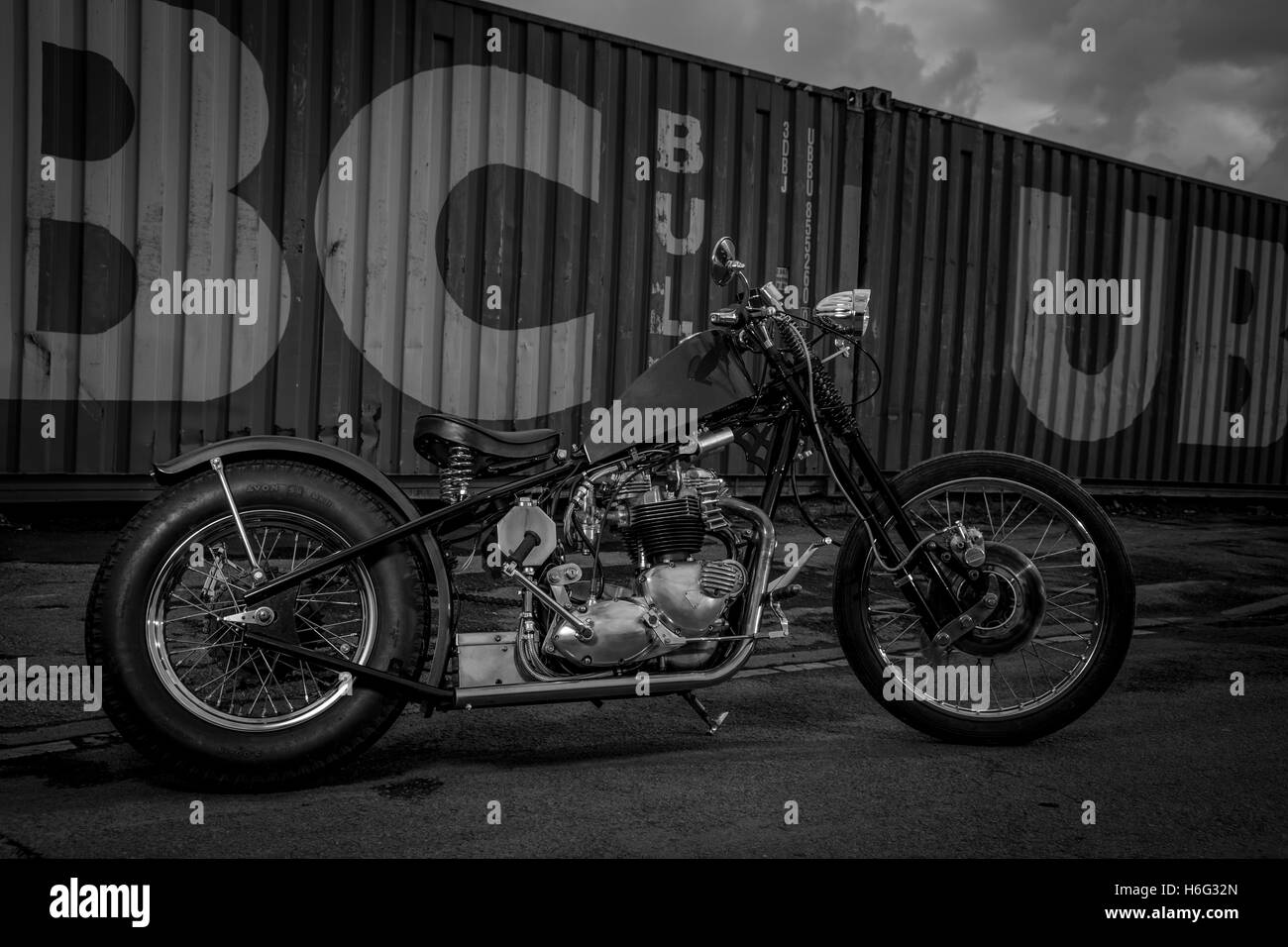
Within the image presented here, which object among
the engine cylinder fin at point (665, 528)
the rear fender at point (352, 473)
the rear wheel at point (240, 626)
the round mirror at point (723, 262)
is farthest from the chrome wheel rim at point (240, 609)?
the round mirror at point (723, 262)

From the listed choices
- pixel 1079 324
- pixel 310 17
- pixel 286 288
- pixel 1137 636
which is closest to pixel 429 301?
pixel 286 288

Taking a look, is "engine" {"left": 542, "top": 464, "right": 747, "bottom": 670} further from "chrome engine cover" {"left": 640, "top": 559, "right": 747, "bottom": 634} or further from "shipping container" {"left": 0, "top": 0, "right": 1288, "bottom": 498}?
"shipping container" {"left": 0, "top": 0, "right": 1288, "bottom": 498}

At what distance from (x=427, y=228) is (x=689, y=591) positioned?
13.8ft

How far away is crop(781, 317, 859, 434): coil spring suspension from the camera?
3041 millimetres

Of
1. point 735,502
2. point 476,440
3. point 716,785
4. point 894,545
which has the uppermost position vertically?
point 476,440

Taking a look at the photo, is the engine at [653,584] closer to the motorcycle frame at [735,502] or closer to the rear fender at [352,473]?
the motorcycle frame at [735,502]

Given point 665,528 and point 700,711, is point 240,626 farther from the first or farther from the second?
point 700,711

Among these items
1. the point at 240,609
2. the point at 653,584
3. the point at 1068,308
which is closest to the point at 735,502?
the point at 653,584

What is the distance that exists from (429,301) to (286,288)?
0.84 metres

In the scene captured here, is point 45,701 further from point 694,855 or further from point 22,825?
point 694,855

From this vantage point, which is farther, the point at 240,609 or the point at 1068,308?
the point at 1068,308

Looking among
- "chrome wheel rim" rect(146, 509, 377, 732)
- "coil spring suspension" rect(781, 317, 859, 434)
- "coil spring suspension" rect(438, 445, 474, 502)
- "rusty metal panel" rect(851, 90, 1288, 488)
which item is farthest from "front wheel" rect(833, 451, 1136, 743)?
"rusty metal panel" rect(851, 90, 1288, 488)

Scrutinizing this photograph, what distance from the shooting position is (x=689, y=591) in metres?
2.85

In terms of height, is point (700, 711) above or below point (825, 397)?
below
